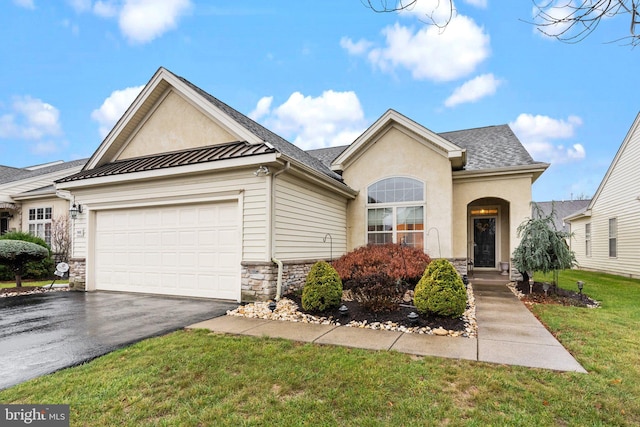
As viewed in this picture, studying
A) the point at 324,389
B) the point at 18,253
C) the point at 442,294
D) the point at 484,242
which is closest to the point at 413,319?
the point at 442,294

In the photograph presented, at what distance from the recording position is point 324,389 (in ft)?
10.8

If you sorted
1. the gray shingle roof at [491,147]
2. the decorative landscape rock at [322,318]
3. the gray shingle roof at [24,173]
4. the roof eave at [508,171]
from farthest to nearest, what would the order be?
the gray shingle roof at [24,173] → the gray shingle roof at [491,147] → the roof eave at [508,171] → the decorative landscape rock at [322,318]

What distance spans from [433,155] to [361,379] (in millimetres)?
9107

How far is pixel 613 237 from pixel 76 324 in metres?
20.2

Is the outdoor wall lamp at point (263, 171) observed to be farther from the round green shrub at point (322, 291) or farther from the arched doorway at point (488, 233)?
the arched doorway at point (488, 233)

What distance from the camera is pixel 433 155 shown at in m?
11.1

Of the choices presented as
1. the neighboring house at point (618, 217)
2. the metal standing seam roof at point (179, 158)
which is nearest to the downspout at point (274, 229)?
the metal standing seam roof at point (179, 158)

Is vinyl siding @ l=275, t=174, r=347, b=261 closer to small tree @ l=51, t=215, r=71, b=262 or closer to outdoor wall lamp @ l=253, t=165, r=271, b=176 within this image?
outdoor wall lamp @ l=253, t=165, r=271, b=176

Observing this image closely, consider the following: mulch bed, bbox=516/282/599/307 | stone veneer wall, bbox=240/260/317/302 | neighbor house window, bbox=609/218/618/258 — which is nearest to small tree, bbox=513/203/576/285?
mulch bed, bbox=516/282/599/307

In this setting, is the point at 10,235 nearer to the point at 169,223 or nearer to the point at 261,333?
the point at 169,223

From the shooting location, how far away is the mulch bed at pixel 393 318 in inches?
226

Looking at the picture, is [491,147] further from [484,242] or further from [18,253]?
[18,253]

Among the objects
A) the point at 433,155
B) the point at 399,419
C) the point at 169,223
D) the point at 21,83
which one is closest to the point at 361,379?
the point at 399,419

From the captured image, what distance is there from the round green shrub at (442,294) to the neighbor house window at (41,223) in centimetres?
1832
